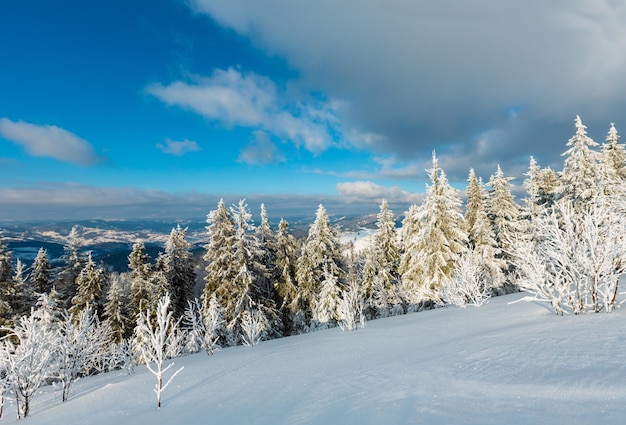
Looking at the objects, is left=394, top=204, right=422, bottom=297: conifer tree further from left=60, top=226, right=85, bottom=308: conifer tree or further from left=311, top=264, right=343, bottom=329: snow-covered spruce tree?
left=60, top=226, right=85, bottom=308: conifer tree

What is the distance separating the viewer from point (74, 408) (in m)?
9.05

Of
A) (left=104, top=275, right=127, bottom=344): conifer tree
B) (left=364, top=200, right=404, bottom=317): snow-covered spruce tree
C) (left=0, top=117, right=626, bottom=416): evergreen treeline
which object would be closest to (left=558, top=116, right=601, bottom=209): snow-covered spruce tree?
(left=0, top=117, right=626, bottom=416): evergreen treeline

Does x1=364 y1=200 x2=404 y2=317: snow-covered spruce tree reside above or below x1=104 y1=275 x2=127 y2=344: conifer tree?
above

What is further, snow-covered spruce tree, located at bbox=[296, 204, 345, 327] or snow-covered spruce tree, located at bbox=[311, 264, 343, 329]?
snow-covered spruce tree, located at bbox=[296, 204, 345, 327]

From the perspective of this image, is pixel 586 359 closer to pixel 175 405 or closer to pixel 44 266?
pixel 175 405

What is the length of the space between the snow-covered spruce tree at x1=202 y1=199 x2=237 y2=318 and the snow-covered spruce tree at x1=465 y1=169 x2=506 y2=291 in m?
19.6

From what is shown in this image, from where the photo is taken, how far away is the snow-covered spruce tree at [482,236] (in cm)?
2798

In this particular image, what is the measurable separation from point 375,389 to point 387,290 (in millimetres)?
23971

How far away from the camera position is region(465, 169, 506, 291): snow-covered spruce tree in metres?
28.0

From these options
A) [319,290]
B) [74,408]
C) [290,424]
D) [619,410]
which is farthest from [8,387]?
[319,290]

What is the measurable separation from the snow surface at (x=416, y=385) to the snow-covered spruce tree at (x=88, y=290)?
18.1 m

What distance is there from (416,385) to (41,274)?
34850mm

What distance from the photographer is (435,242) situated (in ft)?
79.6

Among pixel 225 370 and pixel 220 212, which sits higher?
pixel 220 212
